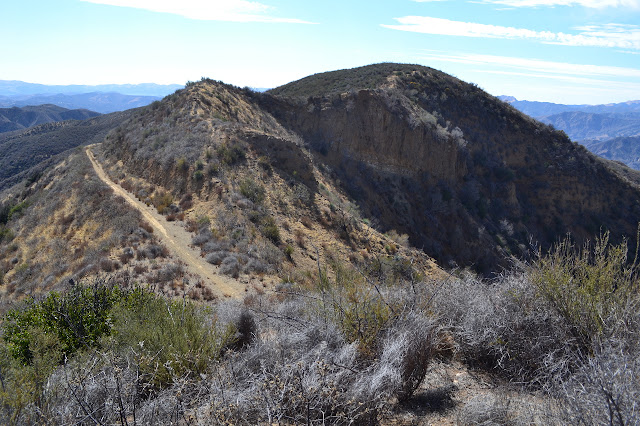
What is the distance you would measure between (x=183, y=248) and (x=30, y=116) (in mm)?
126225

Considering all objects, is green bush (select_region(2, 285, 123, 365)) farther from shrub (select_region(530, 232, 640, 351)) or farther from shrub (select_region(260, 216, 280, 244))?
shrub (select_region(260, 216, 280, 244))

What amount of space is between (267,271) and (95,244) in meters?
6.69

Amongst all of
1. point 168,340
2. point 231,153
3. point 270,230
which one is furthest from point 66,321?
point 231,153

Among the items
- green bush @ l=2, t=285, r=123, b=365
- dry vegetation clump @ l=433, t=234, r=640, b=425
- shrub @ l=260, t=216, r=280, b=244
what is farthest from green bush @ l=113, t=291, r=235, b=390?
shrub @ l=260, t=216, r=280, b=244

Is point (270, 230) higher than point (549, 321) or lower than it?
lower

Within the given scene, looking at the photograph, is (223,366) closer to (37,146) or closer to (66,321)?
(66,321)

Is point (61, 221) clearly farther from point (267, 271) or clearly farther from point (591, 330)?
point (591, 330)

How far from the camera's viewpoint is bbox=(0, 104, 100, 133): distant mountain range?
10044 cm

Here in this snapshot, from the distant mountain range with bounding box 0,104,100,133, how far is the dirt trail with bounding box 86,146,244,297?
106160mm

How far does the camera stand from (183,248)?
1334 cm

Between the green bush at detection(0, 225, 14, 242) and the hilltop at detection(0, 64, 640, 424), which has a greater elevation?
the hilltop at detection(0, 64, 640, 424)

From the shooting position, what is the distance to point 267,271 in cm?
1234

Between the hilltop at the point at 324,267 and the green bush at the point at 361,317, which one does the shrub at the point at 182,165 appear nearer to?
the hilltop at the point at 324,267

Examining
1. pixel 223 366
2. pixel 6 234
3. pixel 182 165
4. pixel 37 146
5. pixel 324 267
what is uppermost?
pixel 182 165
